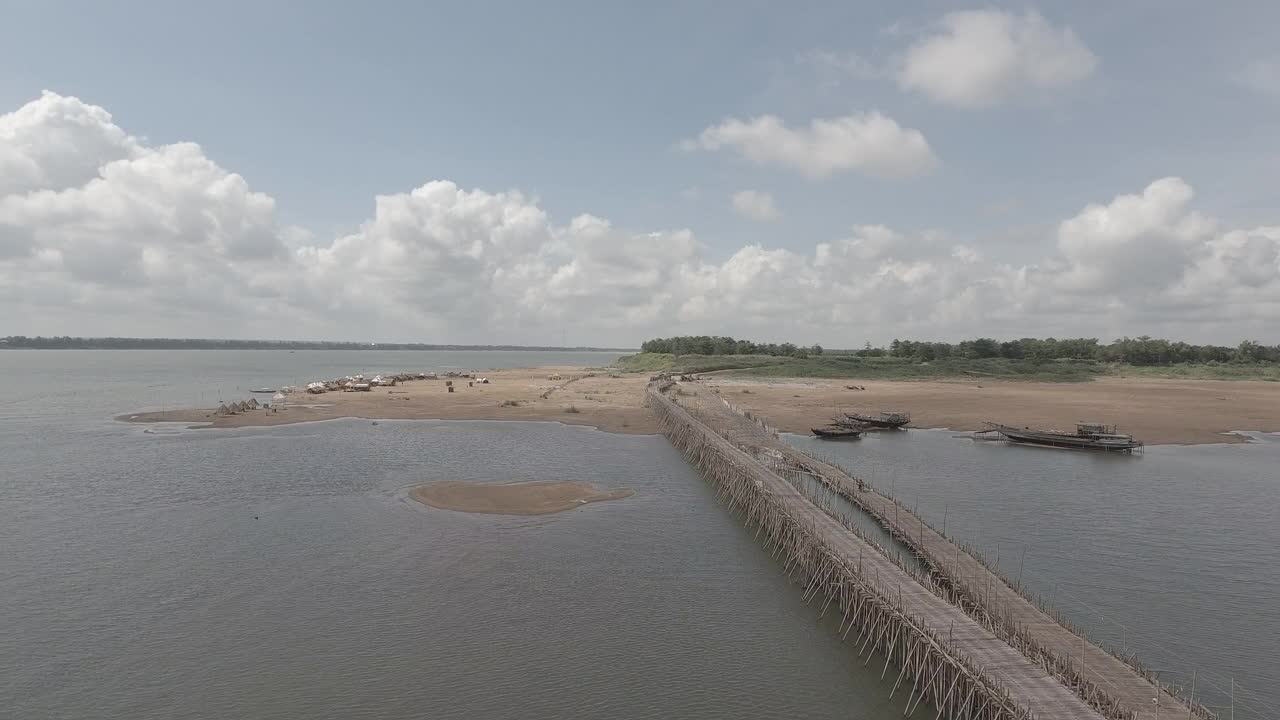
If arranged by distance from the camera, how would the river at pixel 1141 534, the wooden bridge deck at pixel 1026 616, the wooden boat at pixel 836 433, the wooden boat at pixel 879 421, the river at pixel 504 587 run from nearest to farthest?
the wooden bridge deck at pixel 1026 616 < the river at pixel 504 587 < the river at pixel 1141 534 < the wooden boat at pixel 836 433 < the wooden boat at pixel 879 421

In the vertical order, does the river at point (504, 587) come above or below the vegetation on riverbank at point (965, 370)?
below

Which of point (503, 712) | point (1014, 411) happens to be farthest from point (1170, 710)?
point (1014, 411)

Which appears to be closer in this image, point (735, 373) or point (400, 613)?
point (400, 613)

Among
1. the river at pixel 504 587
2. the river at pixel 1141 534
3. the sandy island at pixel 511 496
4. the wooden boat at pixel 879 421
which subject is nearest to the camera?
the river at pixel 504 587

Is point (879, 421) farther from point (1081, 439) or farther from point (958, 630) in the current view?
point (958, 630)

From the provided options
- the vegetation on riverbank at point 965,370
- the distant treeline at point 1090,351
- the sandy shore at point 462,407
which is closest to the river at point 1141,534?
the sandy shore at point 462,407

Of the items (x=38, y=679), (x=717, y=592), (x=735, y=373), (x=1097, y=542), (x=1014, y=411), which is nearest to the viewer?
(x=38, y=679)

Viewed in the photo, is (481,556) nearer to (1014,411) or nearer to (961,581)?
(961,581)

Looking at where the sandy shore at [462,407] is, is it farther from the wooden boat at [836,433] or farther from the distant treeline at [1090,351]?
the distant treeline at [1090,351]
